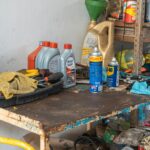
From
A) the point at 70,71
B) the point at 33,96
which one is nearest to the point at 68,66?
the point at 70,71

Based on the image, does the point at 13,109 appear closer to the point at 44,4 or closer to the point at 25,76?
the point at 25,76

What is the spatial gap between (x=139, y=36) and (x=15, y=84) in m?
0.90

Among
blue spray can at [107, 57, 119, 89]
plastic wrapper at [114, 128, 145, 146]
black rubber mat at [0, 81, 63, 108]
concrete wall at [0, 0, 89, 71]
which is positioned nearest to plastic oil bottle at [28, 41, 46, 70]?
concrete wall at [0, 0, 89, 71]

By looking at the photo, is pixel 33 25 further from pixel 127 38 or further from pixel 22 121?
pixel 22 121

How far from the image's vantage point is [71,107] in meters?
1.35

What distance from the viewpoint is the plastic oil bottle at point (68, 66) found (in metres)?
1.64

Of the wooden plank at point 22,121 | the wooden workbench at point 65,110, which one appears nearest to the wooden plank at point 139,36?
the wooden workbench at point 65,110

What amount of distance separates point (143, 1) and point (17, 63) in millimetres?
835

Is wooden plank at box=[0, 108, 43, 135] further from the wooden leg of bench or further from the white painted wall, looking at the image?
the white painted wall

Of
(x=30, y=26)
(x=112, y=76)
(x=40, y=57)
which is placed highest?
(x=30, y=26)

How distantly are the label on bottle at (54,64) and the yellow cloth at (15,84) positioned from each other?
251 mm

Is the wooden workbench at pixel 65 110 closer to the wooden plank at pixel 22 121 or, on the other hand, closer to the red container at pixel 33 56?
the wooden plank at pixel 22 121

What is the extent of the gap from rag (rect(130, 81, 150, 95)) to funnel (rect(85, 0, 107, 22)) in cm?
61

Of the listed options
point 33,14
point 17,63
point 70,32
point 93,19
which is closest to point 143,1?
point 93,19
